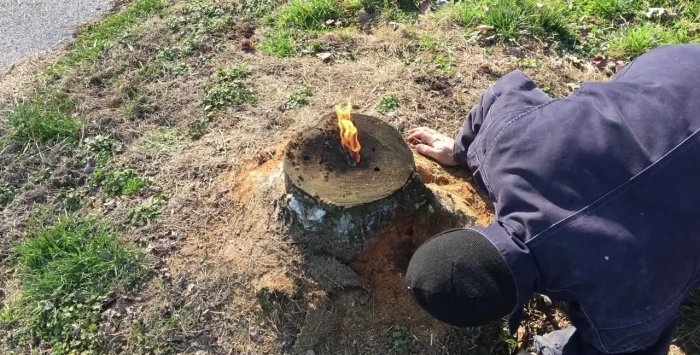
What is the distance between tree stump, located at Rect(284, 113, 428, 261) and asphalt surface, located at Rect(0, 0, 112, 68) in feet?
10.5

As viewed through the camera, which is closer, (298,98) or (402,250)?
(402,250)

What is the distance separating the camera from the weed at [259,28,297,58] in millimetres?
4189

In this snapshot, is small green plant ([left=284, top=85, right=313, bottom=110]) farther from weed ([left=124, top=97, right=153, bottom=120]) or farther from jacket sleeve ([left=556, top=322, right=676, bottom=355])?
jacket sleeve ([left=556, top=322, right=676, bottom=355])

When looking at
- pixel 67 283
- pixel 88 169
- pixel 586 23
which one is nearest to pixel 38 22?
pixel 88 169

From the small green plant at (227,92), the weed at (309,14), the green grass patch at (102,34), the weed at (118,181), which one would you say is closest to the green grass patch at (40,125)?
the weed at (118,181)

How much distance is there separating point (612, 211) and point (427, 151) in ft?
4.36

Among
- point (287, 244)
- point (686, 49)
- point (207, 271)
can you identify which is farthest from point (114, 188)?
point (686, 49)

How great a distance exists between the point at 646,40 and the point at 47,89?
4149mm

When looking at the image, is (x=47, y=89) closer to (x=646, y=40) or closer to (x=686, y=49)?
(x=686, y=49)

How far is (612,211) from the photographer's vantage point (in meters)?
1.84

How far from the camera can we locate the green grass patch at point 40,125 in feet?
12.2

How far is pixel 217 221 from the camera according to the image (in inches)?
121

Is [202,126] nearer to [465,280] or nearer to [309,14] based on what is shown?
[309,14]

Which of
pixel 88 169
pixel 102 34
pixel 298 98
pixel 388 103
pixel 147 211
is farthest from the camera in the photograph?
pixel 102 34
